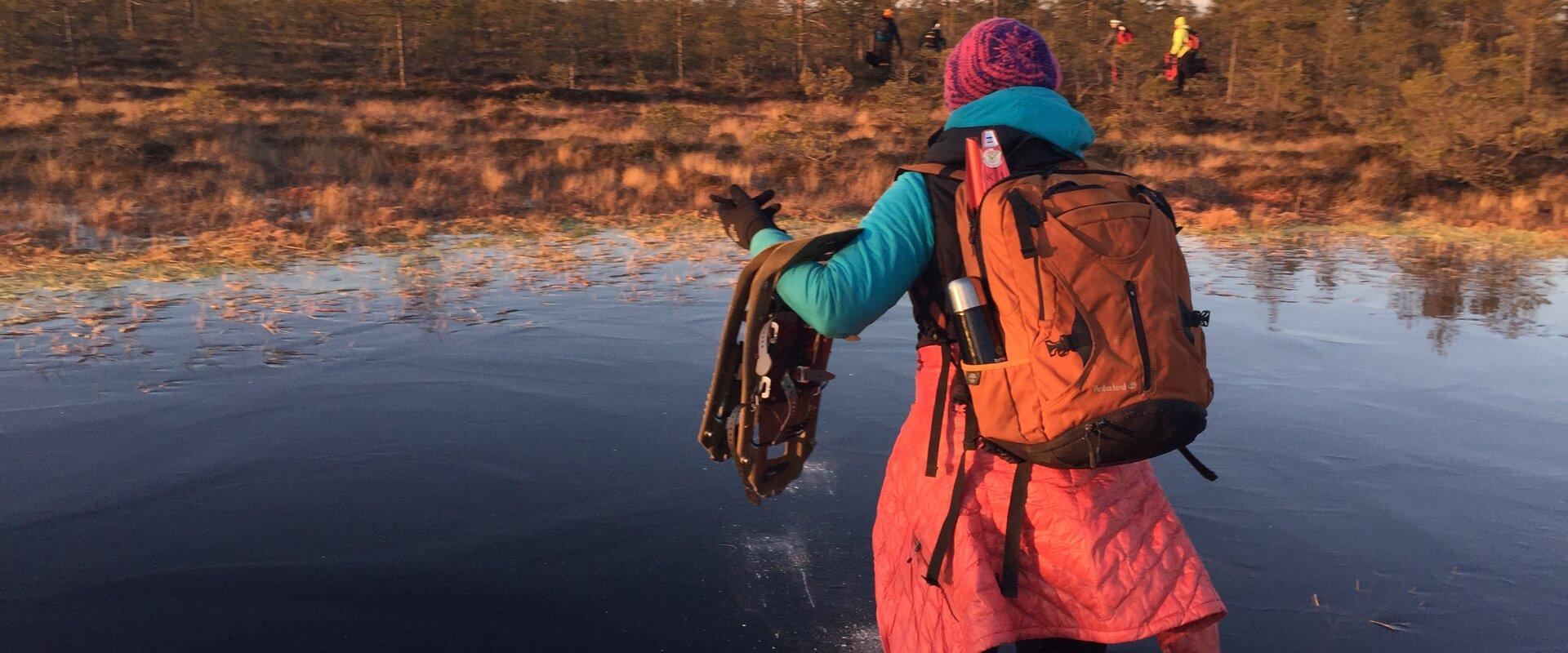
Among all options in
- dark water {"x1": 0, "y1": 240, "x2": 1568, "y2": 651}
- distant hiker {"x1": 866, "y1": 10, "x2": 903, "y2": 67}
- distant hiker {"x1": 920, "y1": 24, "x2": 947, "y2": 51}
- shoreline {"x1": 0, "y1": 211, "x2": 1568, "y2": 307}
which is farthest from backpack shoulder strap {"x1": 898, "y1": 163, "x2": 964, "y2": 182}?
distant hiker {"x1": 920, "y1": 24, "x2": 947, "y2": 51}

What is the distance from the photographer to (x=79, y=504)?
14.2 ft

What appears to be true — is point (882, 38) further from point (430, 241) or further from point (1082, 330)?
point (1082, 330)

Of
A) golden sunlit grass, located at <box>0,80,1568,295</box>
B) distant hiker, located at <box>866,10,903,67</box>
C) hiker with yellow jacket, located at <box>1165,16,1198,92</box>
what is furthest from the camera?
distant hiker, located at <box>866,10,903,67</box>

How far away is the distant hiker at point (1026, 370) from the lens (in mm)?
1856

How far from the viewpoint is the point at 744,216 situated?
2234 mm

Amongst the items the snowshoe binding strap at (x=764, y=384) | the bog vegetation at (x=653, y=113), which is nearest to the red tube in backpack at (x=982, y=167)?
the snowshoe binding strap at (x=764, y=384)

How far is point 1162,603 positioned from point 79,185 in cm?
1642

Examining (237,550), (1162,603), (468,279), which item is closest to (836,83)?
(468,279)

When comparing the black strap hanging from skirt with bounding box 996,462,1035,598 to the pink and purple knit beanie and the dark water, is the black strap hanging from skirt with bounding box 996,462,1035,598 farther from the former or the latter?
the dark water

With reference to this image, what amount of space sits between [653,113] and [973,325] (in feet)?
79.5

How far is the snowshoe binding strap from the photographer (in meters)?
2.16

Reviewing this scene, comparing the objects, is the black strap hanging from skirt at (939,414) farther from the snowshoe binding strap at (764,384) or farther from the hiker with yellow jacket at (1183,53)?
the hiker with yellow jacket at (1183,53)

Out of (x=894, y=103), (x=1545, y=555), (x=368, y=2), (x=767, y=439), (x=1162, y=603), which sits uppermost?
(x=368, y=2)

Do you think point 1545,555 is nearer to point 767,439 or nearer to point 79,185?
point 767,439
